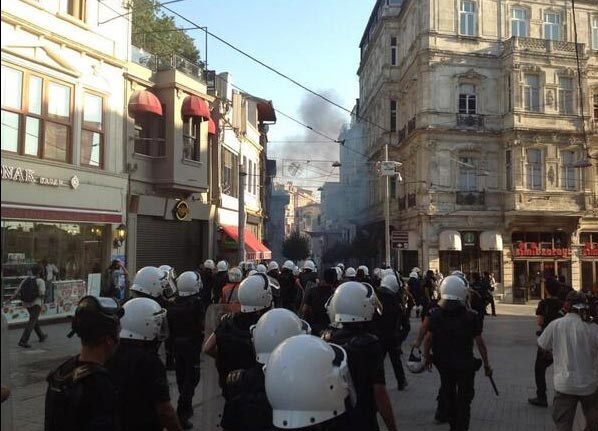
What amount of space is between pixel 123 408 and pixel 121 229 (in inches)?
599

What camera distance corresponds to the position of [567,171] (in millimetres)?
30688


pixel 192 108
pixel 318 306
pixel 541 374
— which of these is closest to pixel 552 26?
pixel 192 108

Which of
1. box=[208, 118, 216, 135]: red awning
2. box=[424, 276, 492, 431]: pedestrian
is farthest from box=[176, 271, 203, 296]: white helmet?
box=[208, 118, 216, 135]: red awning

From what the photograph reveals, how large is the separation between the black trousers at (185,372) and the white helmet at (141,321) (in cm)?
260

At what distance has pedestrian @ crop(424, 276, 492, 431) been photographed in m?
5.55

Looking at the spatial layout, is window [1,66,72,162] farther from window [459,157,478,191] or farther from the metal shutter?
window [459,157,478,191]

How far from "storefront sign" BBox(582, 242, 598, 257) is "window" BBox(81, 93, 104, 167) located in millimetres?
25113

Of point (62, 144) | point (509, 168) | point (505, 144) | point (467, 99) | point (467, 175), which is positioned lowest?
point (62, 144)

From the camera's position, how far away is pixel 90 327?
287 centimetres

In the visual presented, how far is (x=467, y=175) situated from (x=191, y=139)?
16275 mm

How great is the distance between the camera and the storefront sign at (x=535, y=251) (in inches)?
1190

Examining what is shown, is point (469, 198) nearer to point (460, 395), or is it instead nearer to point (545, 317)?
point (545, 317)

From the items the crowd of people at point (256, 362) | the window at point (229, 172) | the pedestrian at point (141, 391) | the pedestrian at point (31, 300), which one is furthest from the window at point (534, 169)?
the pedestrian at point (141, 391)

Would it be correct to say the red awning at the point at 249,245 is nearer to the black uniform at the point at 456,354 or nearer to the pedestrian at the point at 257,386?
the black uniform at the point at 456,354
